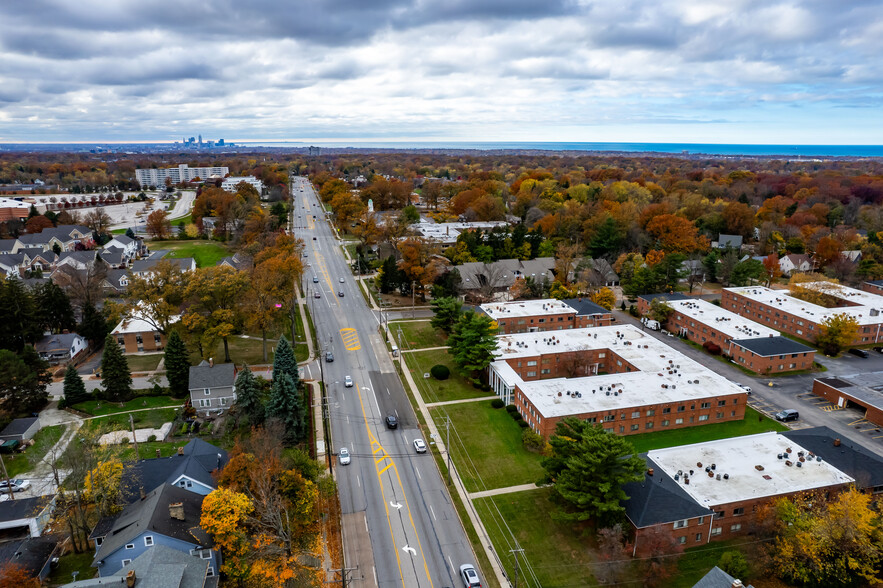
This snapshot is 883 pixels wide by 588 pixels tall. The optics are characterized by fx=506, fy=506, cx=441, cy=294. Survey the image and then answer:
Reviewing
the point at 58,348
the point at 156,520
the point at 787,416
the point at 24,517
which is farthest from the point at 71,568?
the point at 787,416

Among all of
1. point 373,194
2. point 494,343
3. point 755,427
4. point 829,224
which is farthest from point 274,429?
point 829,224

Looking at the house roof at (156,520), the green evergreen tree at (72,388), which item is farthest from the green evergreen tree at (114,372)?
the house roof at (156,520)

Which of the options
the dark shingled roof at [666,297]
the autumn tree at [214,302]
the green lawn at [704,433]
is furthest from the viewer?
the dark shingled roof at [666,297]

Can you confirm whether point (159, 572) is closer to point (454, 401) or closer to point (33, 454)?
point (33, 454)

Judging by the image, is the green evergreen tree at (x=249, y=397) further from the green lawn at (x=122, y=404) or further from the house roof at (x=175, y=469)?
the green lawn at (x=122, y=404)

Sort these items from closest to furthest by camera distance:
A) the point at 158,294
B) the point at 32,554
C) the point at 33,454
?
1. the point at 32,554
2. the point at 33,454
3. the point at 158,294

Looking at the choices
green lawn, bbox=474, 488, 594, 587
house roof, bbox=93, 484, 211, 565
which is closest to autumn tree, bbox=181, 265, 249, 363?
house roof, bbox=93, 484, 211, 565

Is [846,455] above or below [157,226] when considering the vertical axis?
below

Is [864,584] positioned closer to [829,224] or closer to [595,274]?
[595,274]
